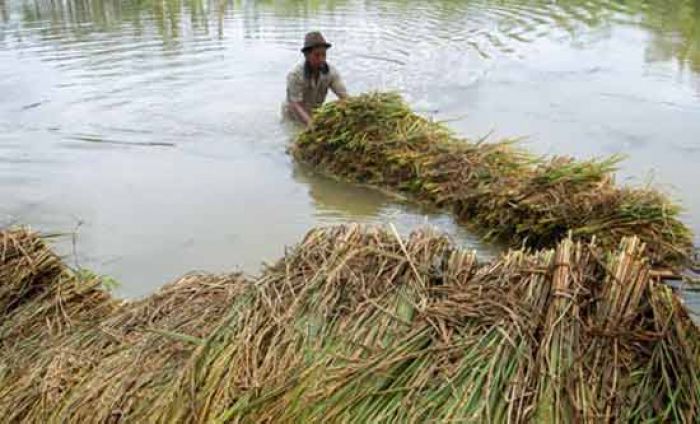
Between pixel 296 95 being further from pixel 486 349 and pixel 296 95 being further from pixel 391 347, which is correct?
pixel 486 349

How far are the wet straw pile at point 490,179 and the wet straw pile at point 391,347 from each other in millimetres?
1783

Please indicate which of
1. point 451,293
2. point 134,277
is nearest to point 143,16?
point 134,277

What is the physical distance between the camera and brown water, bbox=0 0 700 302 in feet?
20.8

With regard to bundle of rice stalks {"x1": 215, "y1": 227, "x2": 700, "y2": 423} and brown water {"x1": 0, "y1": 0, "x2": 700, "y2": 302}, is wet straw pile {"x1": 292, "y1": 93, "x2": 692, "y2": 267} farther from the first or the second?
bundle of rice stalks {"x1": 215, "y1": 227, "x2": 700, "y2": 423}

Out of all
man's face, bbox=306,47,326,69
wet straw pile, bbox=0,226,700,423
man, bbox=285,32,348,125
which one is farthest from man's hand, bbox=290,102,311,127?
wet straw pile, bbox=0,226,700,423

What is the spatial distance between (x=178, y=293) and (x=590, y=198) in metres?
2.99

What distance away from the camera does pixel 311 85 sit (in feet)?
27.2

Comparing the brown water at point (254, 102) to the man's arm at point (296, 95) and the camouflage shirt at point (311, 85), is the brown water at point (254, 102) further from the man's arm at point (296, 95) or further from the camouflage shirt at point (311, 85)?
the camouflage shirt at point (311, 85)

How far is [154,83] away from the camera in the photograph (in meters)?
11.0

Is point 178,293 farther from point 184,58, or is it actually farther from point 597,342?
point 184,58

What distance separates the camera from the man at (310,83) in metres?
7.96

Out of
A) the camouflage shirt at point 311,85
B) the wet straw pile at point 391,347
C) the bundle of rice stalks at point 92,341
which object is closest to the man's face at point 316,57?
the camouflage shirt at point 311,85

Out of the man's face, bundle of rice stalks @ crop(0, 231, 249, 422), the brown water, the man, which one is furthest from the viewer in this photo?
the man

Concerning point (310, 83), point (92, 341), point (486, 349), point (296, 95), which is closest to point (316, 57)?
point (310, 83)
